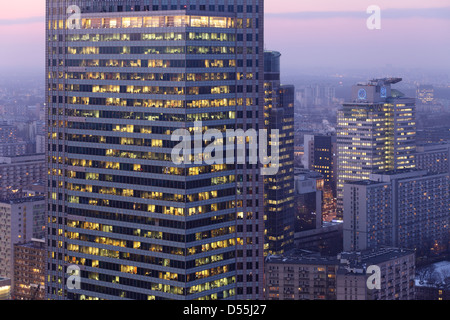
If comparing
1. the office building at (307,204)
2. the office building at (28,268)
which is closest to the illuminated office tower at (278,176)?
the office building at (307,204)

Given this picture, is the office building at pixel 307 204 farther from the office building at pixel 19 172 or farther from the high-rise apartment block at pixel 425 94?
the high-rise apartment block at pixel 425 94

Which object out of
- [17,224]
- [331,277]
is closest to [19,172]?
[17,224]

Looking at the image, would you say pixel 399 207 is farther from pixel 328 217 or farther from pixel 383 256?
pixel 383 256

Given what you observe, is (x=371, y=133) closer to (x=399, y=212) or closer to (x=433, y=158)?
(x=433, y=158)

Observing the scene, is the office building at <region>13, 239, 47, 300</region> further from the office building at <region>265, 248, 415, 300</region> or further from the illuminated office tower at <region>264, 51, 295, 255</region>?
the illuminated office tower at <region>264, 51, 295, 255</region>
